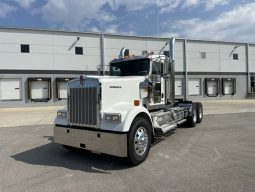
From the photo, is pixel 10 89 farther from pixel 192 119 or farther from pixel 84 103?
pixel 84 103

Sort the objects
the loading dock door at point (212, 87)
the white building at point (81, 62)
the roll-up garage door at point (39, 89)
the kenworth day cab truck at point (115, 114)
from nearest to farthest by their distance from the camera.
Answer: the kenworth day cab truck at point (115, 114) < the white building at point (81, 62) < the roll-up garage door at point (39, 89) < the loading dock door at point (212, 87)

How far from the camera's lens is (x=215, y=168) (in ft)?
19.1

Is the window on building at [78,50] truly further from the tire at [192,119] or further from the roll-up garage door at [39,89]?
the tire at [192,119]

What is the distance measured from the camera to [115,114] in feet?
19.9

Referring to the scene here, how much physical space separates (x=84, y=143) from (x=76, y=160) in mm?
680

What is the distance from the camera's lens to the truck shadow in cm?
616

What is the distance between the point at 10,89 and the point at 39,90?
2811mm

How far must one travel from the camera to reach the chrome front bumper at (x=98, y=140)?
19.5ft

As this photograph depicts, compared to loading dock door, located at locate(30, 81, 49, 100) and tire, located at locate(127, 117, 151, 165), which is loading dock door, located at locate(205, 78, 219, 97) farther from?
tire, located at locate(127, 117, 151, 165)

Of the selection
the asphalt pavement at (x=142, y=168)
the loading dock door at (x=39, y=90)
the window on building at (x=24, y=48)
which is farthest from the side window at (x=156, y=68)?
the window on building at (x=24, y=48)

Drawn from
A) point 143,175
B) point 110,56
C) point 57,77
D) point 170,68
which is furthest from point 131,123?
point 110,56

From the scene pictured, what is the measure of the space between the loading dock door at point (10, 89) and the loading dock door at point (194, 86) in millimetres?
20972

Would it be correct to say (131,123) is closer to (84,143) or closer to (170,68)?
(84,143)

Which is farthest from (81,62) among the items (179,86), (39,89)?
(179,86)
